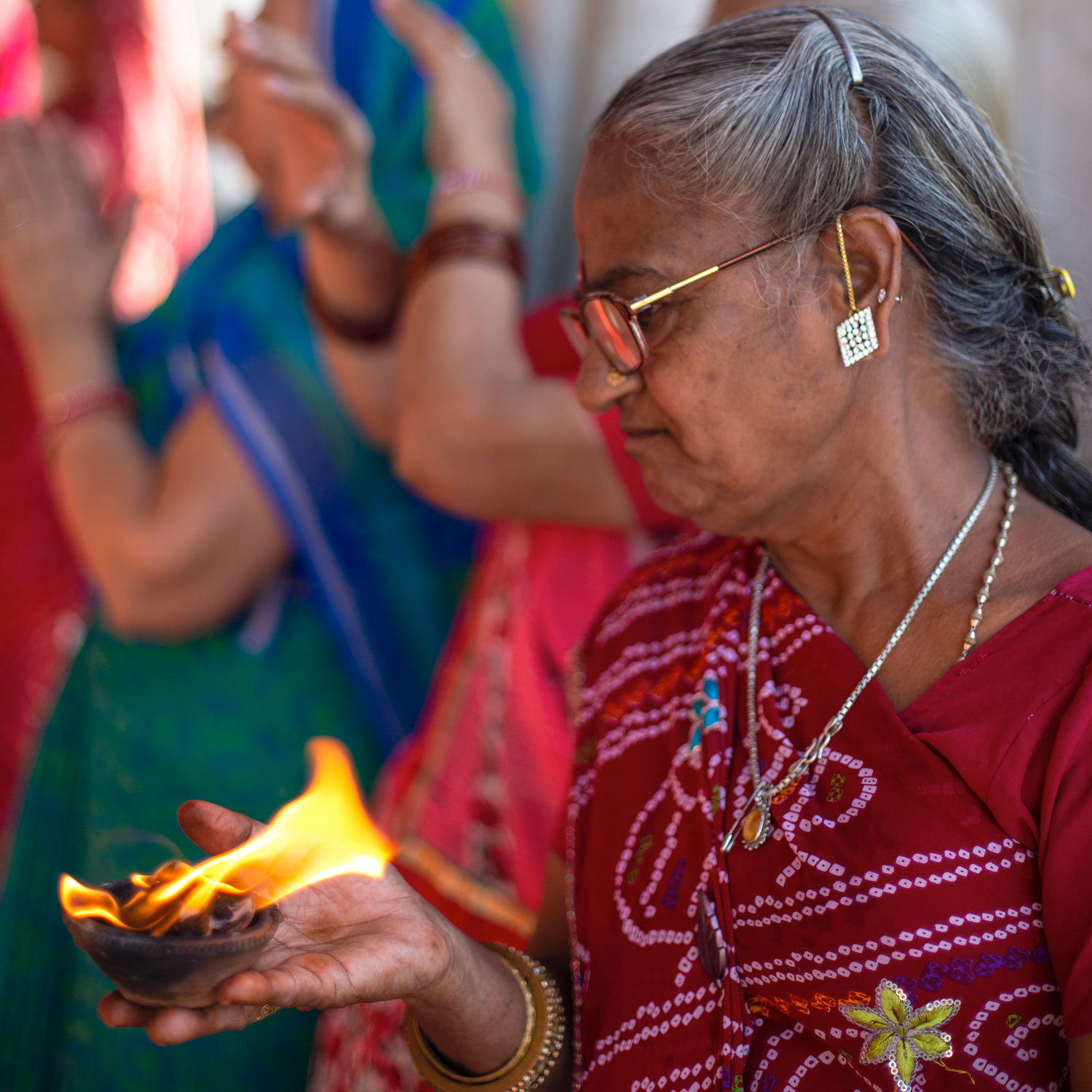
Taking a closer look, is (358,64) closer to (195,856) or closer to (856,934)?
(195,856)

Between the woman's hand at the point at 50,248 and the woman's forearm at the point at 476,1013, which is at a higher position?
the woman's hand at the point at 50,248

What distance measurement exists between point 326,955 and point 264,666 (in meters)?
1.25

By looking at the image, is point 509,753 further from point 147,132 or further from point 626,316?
point 147,132

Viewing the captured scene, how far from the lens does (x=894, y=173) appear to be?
46.0 inches

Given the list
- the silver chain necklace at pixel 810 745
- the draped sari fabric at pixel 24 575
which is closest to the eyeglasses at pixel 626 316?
the silver chain necklace at pixel 810 745

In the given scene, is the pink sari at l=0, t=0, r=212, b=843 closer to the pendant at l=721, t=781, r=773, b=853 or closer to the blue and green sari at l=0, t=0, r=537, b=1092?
the blue and green sari at l=0, t=0, r=537, b=1092

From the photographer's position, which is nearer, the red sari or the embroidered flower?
the embroidered flower

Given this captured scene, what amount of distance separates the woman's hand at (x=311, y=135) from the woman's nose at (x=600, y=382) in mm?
938

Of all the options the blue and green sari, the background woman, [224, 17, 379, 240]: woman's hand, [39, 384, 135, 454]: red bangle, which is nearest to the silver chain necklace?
the background woman

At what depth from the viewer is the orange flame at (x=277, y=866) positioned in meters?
0.88

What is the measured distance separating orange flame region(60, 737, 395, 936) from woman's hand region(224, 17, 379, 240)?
1.14 m

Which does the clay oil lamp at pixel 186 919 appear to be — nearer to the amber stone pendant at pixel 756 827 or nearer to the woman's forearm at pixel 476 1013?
the woman's forearm at pixel 476 1013

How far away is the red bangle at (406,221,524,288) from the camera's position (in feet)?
6.15

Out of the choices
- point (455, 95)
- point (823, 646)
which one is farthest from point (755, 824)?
point (455, 95)
